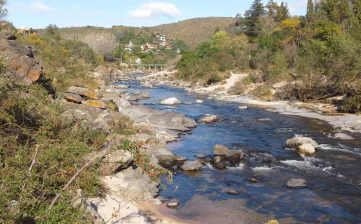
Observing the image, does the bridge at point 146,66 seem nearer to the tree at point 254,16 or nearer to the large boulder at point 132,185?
the tree at point 254,16

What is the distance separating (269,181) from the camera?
58.1 ft

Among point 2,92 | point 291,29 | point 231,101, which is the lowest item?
point 231,101

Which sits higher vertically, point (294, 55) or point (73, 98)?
point (294, 55)

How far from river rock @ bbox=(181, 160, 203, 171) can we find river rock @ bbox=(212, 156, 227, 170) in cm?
76

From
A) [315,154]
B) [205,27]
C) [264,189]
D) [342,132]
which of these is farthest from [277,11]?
[205,27]

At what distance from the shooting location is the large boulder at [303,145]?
22.0 meters

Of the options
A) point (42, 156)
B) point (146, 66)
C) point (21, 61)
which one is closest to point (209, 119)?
point (21, 61)

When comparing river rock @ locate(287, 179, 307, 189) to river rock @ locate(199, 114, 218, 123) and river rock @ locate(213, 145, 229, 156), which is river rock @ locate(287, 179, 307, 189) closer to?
river rock @ locate(213, 145, 229, 156)

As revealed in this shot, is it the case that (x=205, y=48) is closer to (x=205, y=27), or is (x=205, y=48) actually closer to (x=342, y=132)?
(x=342, y=132)

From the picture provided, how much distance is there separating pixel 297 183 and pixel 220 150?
5.57 metres

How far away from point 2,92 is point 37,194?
453cm

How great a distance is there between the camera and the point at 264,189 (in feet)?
54.9

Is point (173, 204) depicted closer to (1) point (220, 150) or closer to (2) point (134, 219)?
(2) point (134, 219)

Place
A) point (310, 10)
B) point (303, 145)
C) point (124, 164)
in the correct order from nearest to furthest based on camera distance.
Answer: point (124, 164), point (303, 145), point (310, 10)
